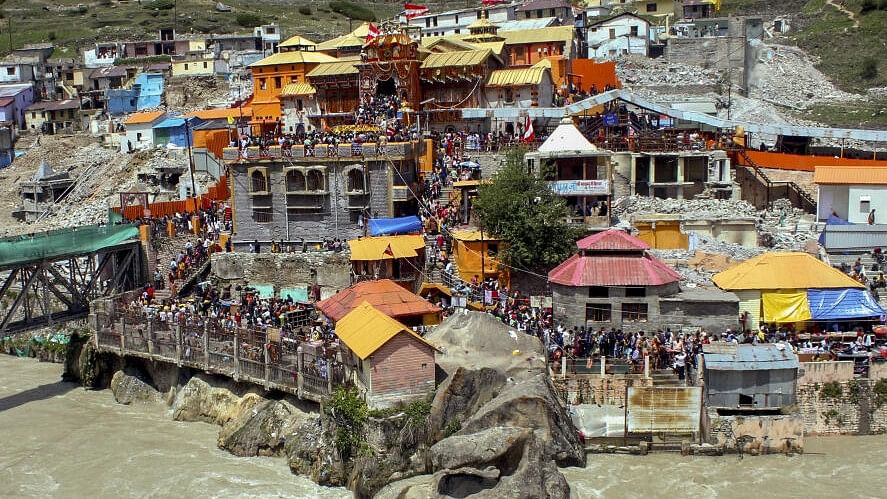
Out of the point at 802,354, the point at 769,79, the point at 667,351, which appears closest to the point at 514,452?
the point at 667,351

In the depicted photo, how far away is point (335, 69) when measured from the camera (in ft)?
173

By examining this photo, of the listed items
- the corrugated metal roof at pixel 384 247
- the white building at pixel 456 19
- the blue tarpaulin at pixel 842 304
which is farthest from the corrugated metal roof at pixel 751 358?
the white building at pixel 456 19

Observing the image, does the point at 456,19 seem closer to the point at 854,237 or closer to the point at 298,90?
the point at 298,90

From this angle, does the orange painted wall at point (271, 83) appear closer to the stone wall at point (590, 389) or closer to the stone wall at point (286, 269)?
the stone wall at point (286, 269)

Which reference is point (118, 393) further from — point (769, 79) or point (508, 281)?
point (769, 79)

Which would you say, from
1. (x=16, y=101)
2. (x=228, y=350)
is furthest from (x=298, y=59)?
(x=228, y=350)

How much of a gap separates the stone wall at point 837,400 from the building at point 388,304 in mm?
11064

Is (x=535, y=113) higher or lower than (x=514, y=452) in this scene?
higher

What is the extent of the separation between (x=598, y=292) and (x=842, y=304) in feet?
24.0

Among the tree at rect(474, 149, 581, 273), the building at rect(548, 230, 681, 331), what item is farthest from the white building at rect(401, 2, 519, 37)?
the building at rect(548, 230, 681, 331)

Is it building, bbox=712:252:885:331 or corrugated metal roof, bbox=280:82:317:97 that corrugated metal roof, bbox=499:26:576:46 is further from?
building, bbox=712:252:885:331

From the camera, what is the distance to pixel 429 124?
5125 cm

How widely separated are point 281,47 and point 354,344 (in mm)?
43824

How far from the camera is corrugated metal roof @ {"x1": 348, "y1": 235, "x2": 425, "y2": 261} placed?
35.9 metres
